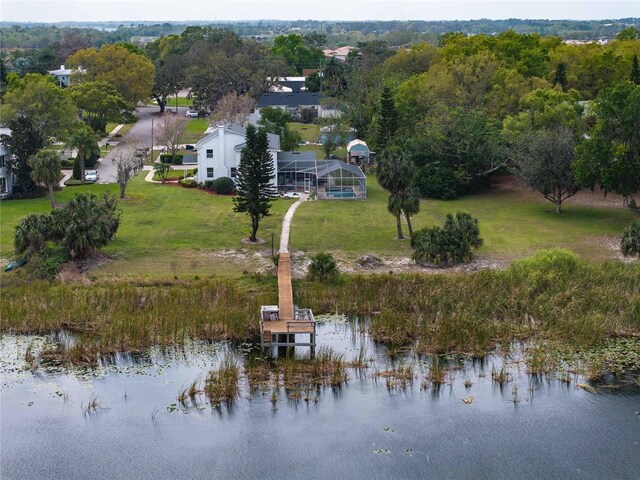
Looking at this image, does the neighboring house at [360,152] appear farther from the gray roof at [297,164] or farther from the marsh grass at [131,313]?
the marsh grass at [131,313]

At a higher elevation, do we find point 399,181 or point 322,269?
point 399,181

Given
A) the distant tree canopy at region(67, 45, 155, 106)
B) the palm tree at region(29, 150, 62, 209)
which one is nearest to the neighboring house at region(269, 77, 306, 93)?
the distant tree canopy at region(67, 45, 155, 106)

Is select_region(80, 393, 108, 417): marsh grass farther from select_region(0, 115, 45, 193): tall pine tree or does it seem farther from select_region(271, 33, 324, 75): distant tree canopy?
select_region(271, 33, 324, 75): distant tree canopy

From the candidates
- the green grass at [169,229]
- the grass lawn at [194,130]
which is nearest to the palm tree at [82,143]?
the green grass at [169,229]

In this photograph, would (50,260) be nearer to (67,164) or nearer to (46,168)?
(46,168)

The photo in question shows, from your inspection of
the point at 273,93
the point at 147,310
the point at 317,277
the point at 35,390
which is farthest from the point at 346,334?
the point at 273,93

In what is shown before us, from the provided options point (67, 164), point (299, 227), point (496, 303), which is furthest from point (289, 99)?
point (496, 303)
